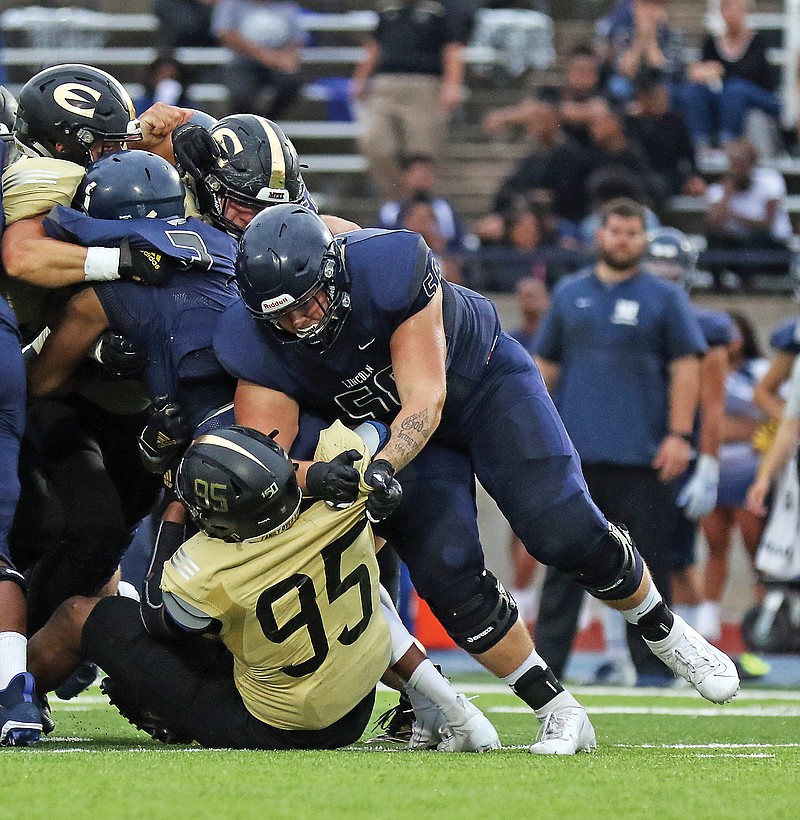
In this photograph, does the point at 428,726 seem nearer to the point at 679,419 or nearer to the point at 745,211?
the point at 679,419

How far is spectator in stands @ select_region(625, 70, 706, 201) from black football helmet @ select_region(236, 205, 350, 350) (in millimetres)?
6960

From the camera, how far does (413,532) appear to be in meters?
4.50

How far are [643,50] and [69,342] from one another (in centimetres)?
767

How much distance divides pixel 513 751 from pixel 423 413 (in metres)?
0.99

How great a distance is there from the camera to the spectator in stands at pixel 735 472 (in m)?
8.91

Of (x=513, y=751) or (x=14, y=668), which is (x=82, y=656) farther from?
(x=513, y=751)

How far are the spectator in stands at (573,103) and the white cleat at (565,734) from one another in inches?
276

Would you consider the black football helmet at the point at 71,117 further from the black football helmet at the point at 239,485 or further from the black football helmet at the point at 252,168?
the black football helmet at the point at 239,485

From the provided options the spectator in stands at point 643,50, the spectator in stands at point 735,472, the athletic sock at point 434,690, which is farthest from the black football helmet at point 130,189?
the spectator in stands at point 643,50

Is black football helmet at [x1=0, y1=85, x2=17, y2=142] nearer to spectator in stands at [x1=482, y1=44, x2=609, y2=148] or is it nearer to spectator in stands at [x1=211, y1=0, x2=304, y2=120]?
spectator in stands at [x1=482, y1=44, x2=609, y2=148]

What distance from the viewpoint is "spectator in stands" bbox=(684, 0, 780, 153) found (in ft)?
38.8

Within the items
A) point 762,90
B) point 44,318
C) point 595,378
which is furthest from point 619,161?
point 44,318

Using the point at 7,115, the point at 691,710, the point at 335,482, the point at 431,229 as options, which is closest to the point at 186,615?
the point at 335,482

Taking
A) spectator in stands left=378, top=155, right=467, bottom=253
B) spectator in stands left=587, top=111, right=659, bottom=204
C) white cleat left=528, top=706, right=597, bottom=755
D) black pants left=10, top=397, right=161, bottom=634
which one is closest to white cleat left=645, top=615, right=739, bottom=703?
white cleat left=528, top=706, right=597, bottom=755
